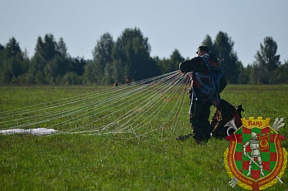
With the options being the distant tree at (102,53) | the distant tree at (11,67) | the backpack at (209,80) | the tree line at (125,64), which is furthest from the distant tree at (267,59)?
the backpack at (209,80)

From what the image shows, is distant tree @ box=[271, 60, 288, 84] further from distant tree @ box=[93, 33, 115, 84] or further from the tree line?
distant tree @ box=[93, 33, 115, 84]

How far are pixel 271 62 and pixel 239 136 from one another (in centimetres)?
7981

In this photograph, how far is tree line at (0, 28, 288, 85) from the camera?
74812 mm

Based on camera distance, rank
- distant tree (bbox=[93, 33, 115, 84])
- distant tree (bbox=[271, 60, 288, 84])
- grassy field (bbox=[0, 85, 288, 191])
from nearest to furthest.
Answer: grassy field (bbox=[0, 85, 288, 191]), distant tree (bbox=[271, 60, 288, 84]), distant tree (bbox=[93, 33, 115, 84])

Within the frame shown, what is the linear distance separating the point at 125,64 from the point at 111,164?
231 ft

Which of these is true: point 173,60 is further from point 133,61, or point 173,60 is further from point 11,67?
point 11,67

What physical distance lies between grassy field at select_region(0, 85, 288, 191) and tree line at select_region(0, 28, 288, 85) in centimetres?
6448

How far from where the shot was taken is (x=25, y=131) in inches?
387

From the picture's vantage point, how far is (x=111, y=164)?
6.68 metres

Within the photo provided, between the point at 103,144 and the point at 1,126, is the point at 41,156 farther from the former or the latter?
the point at 1,126

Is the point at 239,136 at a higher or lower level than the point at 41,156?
higher

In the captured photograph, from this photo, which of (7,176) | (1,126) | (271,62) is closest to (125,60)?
(271,62)

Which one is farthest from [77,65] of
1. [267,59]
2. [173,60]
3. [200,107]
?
[200,107]

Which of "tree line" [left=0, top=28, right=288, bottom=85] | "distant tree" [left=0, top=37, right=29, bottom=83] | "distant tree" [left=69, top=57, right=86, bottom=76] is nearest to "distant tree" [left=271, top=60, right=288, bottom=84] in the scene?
"tree line" [left=0, top=28, right=288, bottom=85]
